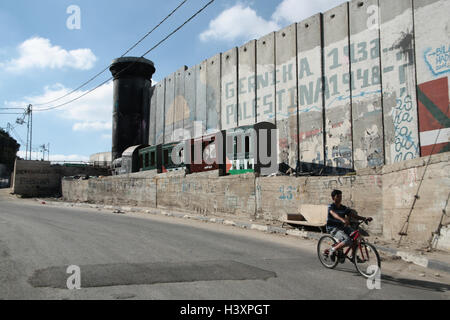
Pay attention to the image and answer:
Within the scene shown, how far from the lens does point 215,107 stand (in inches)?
1046

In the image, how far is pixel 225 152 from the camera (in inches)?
678

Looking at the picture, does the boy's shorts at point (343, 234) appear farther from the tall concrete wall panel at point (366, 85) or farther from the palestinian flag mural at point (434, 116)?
the tall concrete wall panel at point (366, 85)

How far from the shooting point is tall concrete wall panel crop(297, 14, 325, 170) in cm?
1839

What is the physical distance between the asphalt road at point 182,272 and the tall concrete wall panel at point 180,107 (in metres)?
22.3

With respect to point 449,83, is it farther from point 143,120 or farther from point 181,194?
point 143,120

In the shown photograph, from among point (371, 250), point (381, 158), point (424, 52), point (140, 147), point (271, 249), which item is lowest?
point (271, 249)

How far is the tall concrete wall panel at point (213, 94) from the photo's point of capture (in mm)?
26344

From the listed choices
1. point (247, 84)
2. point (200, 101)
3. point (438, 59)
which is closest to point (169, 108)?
point (200, 101)

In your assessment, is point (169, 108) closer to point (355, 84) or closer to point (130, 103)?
point (130, 103)

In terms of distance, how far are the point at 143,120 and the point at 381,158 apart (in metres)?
27.1

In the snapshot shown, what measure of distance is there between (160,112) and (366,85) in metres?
22.3
